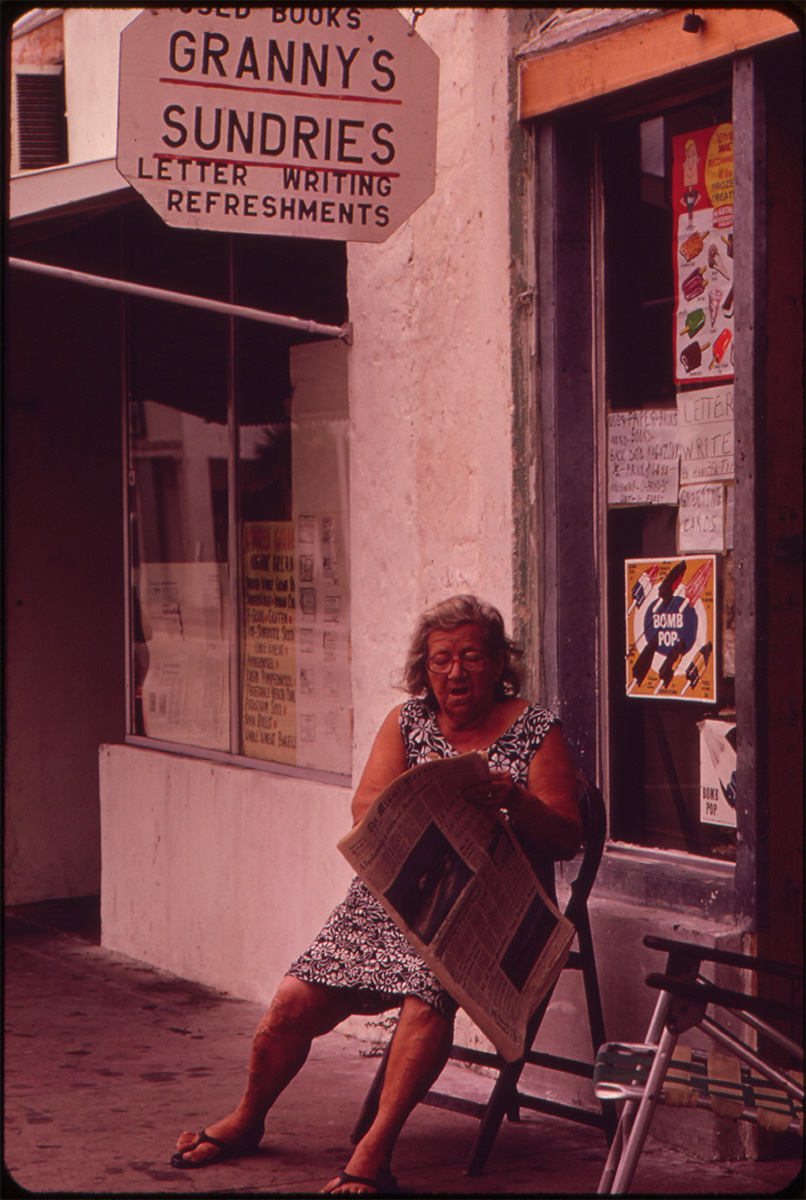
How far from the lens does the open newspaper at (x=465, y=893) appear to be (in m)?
3.91

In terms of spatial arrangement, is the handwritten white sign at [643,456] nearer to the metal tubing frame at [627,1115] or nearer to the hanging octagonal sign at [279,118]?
the hanging octagonal sign at [279,118]

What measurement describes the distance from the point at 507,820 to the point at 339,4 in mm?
2368

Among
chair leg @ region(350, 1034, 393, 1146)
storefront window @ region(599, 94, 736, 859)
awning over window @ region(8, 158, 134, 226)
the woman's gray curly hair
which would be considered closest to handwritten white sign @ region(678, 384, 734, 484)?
storefront window @ region(599, 94, 736, 859)

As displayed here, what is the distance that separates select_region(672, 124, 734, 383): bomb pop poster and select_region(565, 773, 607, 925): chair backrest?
131cm

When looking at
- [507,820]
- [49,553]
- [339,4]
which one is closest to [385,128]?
[339,4]

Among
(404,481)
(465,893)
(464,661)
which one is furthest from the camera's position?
(404,481)

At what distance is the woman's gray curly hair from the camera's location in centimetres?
442

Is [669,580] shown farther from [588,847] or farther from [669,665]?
[588,847]

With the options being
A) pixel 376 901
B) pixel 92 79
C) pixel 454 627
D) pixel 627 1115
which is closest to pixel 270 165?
pixel 454 627

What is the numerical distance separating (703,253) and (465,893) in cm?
211

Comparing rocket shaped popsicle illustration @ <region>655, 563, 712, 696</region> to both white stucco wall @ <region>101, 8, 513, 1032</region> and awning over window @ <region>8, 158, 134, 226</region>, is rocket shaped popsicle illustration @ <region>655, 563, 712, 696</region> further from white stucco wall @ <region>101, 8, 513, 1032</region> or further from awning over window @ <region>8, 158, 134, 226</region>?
awning over window @ <region>8, 158, 134, 226</region>

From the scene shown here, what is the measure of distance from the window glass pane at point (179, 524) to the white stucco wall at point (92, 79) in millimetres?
800

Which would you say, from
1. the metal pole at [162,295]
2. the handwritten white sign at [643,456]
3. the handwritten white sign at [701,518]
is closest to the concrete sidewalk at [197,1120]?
the handwritten white sign at [701,518]

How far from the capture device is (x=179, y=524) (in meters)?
7.43
